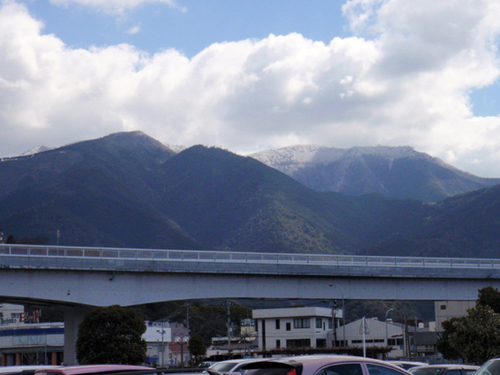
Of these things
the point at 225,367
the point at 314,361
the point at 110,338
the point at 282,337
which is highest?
the point at 314,361

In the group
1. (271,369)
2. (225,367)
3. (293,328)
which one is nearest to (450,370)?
(225,367)

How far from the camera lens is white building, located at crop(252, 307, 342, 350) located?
277 ft

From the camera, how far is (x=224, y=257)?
5134 centimetres

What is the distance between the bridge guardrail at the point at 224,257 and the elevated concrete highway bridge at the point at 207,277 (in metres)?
0.07

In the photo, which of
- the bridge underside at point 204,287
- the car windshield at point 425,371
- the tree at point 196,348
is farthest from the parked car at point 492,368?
the tree at point 196,348

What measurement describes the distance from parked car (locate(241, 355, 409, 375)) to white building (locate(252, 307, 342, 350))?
244 ft

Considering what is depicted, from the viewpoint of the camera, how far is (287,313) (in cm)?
8588

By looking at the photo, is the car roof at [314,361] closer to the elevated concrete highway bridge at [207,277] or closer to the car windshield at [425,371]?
the car windshield at [425,371]

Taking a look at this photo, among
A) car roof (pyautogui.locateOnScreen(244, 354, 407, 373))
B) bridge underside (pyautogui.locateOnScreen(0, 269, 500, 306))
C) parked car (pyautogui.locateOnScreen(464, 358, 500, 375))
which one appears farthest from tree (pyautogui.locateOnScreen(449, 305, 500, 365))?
car roof (pyautogui.locateOnScreen(244, 354, 407, 373))

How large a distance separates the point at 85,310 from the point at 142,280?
4.73 metres

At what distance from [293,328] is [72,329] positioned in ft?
142

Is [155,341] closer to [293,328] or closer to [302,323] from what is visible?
[293,328]

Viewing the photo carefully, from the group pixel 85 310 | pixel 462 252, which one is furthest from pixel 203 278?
pixel 462 252

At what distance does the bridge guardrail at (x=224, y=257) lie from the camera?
1812 inches
